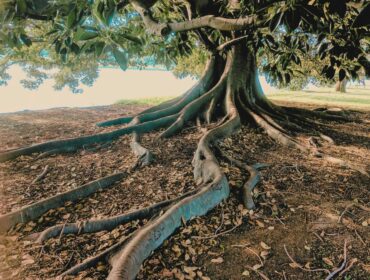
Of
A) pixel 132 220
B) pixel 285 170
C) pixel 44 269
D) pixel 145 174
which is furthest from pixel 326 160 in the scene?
pixel 44 269

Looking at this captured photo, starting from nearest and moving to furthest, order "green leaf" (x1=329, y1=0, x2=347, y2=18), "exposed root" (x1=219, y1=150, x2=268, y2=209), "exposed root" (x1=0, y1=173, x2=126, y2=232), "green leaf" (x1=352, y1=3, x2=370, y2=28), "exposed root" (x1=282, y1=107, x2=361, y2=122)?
1. "green leaf" (x1=352, y1=3, x2=370, y2=28)
2. "green leaf" (x1=329, y1=0, x2=347, y2=18)
3. "exposed root" (x1=0, y1=173, x2=126, y2=232)
4. "exposed root" (x1=219, y1=150, x2=268, y2=209)
5. "exposed root" (x1=282, y1=107, x2=361, y2=122)

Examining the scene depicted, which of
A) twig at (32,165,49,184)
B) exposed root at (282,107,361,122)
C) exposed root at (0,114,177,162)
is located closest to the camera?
twig at (32,165,49,184)

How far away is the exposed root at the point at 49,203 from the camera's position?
349 centimetres

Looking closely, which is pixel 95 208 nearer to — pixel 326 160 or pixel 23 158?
pixel 23 158

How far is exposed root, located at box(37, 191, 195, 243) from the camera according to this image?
3344mm

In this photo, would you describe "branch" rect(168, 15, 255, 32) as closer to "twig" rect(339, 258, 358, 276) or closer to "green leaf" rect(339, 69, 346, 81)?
"green leaf" rect(339, 69, 346, 81)

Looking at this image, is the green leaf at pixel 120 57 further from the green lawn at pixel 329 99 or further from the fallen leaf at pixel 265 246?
the green lawn at pixel 329 99

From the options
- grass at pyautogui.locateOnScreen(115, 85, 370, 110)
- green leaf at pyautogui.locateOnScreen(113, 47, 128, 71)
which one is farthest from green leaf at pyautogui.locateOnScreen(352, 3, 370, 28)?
grass at pyautogui.locateOnScreen(115, 85, 370, 110)

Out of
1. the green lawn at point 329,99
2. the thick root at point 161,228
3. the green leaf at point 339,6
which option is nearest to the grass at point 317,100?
the green lawn at point 329,99

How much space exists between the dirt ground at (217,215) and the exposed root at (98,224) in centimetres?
7

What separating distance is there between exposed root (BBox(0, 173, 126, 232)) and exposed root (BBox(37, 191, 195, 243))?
0.44 meters

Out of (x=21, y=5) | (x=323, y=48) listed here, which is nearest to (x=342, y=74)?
(x=323, y=48)

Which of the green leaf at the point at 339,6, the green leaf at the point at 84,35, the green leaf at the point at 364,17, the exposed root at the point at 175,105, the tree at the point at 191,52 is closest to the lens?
the green leaf at the point at 364,17

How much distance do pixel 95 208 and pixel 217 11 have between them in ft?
9.79
